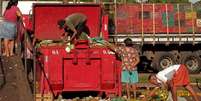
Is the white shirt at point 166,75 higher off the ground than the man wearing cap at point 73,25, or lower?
lower

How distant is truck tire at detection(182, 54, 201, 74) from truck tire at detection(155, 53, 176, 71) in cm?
55

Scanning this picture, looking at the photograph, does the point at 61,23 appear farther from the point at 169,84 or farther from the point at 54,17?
the point at 169,84

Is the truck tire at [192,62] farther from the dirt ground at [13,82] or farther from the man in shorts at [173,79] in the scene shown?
the man in shorts at [173,79]

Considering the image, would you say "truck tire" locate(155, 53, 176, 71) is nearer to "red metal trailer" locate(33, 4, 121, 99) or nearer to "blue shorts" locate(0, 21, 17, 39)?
"blue shorts" locate(0, 21, 17, 39)

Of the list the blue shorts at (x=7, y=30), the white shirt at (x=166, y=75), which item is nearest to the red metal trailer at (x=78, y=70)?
the blue shorts at (x=7, y=30)

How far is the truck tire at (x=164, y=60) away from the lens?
26.0 meters

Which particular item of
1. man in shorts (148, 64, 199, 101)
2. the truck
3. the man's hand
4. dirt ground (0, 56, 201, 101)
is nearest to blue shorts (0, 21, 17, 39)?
dirt ground (0, 56, 201, 101)

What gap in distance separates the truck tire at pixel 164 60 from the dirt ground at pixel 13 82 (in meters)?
12.5

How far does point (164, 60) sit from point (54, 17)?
34.7 feet

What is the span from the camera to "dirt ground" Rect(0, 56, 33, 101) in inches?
464

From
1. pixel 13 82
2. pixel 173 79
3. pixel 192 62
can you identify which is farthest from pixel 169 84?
pixel 192 62

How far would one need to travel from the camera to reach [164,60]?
26328 mm

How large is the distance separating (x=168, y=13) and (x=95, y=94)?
39.2 feet

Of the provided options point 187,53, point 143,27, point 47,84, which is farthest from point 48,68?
point 187,53
